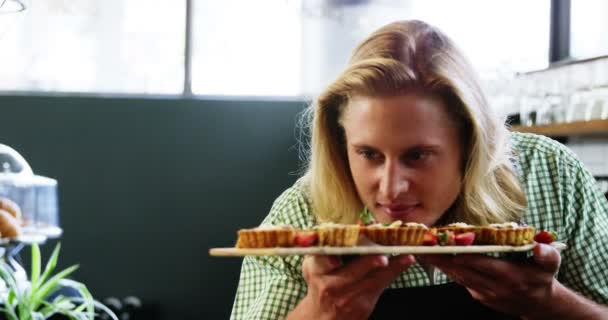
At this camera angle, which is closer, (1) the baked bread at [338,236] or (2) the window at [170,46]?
(1) the baked bread at [338,236]

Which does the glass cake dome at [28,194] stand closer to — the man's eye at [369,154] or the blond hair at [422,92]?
the blond hair at [422,92]

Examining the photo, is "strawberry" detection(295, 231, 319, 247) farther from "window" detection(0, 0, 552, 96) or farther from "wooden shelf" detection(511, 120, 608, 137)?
"window" detection(0, 0, 552, 96)

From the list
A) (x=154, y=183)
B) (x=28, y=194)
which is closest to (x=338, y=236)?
(x=28, y=194)

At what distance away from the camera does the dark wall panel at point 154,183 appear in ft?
13.8

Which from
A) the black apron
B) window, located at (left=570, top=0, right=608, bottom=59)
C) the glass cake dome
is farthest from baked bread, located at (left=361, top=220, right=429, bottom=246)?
the glass cake dome

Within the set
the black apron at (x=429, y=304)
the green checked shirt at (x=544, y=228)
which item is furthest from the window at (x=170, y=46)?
the black apron at (x=429, y=304)

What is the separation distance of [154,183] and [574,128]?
87.1 inches

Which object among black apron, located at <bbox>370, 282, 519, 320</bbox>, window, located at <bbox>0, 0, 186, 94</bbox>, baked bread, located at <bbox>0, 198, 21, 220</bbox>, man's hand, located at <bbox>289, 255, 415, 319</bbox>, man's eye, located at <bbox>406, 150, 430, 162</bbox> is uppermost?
window, located at <bbox>0, 0, 186, 94</bbox>

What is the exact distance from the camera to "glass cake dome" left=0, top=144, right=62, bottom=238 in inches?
134

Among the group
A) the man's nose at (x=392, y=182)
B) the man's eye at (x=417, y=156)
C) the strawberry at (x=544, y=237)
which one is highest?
the man's eye at (x=417, y=156)

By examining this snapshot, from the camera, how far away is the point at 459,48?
62.1 inches

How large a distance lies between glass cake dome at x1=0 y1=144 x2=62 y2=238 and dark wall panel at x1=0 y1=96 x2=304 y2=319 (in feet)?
1.99

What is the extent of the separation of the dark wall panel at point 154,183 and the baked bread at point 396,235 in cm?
305

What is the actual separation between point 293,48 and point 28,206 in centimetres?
163
